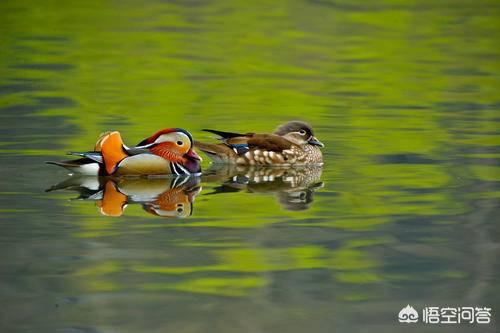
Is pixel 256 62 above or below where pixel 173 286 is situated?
above

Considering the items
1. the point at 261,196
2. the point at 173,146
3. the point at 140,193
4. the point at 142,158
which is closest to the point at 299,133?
the point at 173,146

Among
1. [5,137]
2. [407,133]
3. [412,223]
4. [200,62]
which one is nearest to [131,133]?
[5,137]

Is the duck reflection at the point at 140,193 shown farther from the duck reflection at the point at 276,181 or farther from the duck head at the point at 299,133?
the duck head at the point at 299,133

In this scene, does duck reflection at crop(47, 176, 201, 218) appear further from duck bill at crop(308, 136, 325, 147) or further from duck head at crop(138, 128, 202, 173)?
duck bill at crop(308, 136, 325, 147)

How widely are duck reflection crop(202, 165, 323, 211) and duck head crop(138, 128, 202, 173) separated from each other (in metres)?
0.29

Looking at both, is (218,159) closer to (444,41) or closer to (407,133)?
(407,133)

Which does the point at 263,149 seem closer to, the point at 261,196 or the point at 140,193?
the point at 261,196

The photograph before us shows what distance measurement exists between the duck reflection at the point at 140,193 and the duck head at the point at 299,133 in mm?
1763

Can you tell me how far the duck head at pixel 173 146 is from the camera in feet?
45.4

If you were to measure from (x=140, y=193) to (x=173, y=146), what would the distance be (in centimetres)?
109

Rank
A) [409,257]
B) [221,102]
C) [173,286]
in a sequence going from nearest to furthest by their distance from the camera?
[173,286]
[409,257]
[221,102]

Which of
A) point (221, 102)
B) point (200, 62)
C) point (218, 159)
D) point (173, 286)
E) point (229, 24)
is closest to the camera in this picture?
point (173, 286)

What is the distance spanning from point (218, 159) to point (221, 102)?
198 inches

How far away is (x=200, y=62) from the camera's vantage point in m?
25.5
